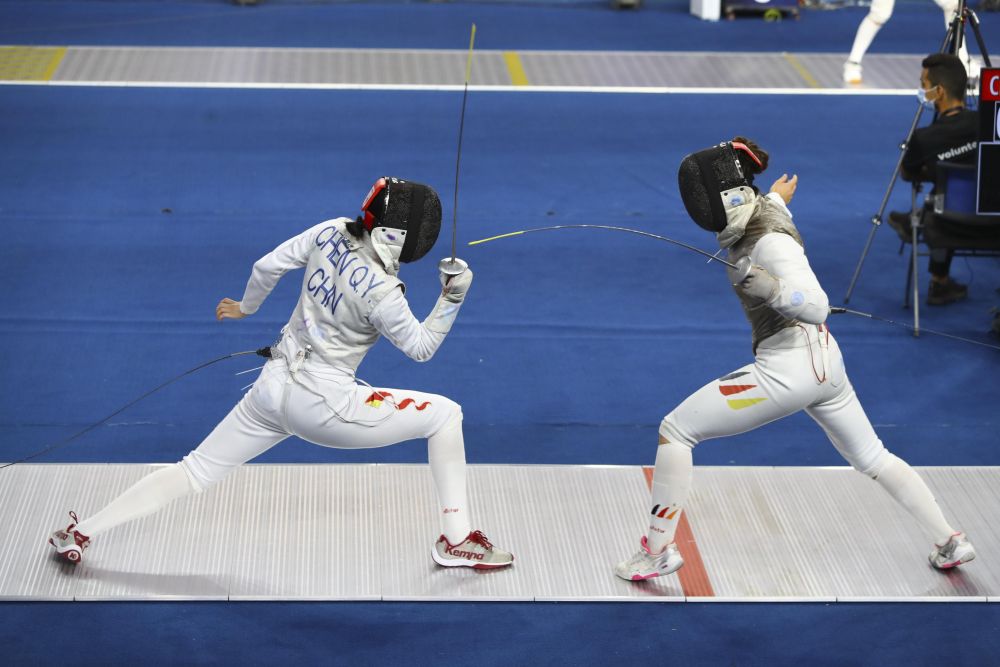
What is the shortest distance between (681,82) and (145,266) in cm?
451

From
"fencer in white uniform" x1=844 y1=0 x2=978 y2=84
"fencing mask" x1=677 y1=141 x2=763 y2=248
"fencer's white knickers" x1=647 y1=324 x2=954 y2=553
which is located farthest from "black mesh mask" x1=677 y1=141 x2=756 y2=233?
"fencer in white uniform" x1=844 y1=0 x2=978 y2=84

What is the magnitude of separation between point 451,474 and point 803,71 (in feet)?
21.8

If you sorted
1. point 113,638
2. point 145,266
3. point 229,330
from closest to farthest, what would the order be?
point 113,638 → point 229,330 → point 145,266

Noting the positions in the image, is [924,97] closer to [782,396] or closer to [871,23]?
[782,396]

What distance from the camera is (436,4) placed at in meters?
10.8

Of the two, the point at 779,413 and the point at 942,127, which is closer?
the point at 779,413

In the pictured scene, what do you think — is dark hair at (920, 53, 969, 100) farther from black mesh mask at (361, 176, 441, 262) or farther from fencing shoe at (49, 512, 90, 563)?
fencing shoe at (49, 512, 90, 563)

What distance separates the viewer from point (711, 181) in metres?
3.54

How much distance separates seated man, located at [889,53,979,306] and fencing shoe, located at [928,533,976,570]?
223 centimetres

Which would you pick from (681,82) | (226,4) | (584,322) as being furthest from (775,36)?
(584,322)

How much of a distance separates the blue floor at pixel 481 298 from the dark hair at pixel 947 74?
1044 mm

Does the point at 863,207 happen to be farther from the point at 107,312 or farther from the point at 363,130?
the point at 107,312

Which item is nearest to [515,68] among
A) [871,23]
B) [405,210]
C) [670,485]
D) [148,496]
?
[871,23]

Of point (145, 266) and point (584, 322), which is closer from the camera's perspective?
point (584, 322)
